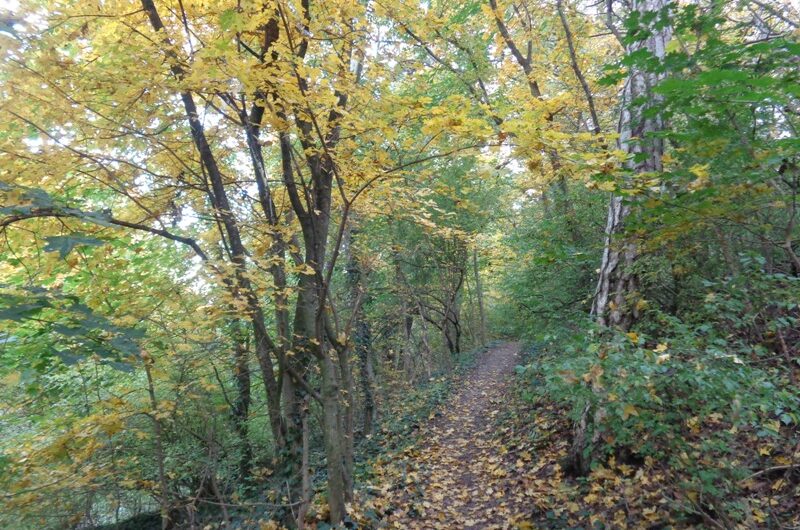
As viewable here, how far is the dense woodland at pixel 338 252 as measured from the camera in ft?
8.11

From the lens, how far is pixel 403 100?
3.27m

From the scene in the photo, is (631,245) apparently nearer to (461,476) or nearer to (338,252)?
(338,252)

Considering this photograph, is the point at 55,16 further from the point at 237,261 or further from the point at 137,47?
the point at 237,261

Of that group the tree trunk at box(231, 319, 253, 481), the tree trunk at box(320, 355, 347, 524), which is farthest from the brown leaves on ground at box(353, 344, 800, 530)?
the tree trunk at box(231, 319, 253, 481)

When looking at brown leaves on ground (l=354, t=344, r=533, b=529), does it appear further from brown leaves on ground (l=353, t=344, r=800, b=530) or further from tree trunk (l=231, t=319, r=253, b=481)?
tree trunk (l=231, t=319, r=253, b=481)

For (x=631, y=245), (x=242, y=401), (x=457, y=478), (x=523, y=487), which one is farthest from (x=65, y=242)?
(x=242, y=401)

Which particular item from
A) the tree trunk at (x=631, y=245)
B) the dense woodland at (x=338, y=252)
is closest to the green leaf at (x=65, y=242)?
the dense woodland at (x=338, y=252)

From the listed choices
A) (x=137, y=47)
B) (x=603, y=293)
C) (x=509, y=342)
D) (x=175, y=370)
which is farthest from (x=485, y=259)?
(x=137, y=47)

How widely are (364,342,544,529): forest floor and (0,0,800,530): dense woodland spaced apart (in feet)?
0.18

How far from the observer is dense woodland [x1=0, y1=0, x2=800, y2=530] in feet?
8.11

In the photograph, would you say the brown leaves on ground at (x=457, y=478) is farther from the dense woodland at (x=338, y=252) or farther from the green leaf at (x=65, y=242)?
the green leaf at (x=65, y=242)

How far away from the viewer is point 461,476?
6324 millimetres

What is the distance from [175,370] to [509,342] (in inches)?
787

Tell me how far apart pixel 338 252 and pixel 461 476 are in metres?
3.99
